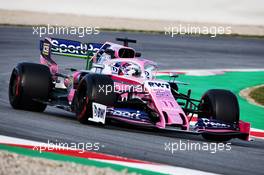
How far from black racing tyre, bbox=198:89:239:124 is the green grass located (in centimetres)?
491

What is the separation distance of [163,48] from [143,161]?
739 inches

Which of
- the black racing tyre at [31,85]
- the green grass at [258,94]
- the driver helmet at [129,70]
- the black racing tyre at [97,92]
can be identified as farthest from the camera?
the green grass at [258,94]

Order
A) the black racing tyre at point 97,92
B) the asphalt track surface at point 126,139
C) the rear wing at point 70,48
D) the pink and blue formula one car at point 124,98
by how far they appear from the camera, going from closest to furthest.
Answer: the asphalt track surface at point 126,139 < the pink and blue formula one car at point 124,98 < the black racing tyre at point 97,92 < the rear wing at point 70,48

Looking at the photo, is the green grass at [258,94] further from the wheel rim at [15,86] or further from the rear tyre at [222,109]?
the wheel rim at [15,86]

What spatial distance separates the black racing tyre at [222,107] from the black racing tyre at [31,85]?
9.00 feet

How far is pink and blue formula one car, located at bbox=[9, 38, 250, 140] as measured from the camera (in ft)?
39.6

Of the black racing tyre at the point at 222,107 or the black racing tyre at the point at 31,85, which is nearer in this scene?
the black racing tyre at the point at 222,107

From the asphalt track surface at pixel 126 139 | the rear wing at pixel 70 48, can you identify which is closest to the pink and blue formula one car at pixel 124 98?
the asphalt track surface at pixel 126 139

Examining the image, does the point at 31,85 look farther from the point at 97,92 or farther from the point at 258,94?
the point at 258,94

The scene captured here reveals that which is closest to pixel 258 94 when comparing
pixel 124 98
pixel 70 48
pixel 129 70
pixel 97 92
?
pixel 70 48

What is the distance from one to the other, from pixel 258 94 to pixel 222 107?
20.2 feet

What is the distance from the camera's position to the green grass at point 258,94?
17.7 m

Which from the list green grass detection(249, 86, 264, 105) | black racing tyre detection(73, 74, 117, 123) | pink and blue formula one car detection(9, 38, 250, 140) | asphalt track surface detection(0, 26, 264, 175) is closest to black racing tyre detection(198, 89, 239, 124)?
pink and blue formula one car detection(9, 38, 250, 140)

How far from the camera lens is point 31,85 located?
13680mm
